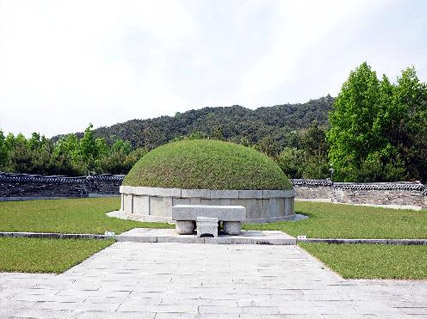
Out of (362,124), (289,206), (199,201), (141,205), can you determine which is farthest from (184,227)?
(362,124)

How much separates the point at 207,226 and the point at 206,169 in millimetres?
5114

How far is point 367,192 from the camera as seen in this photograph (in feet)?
106

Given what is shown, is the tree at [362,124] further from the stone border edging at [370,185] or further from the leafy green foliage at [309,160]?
the leafy green foliage at [309,160]

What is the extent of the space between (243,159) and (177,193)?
3.74 m

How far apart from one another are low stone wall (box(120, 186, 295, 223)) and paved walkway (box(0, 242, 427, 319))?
6.49 meters

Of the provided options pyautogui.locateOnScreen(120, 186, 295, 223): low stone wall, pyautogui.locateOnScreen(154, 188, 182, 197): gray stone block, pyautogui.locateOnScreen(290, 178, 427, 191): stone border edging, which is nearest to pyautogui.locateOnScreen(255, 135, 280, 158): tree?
pyautogui.locateOnScreen(290, 178, 427, 191): stone border edging

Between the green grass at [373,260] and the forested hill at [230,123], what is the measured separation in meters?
69.3

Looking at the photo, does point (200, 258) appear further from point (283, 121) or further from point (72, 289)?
point (283, 121)

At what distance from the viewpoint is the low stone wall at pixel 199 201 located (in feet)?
54.8

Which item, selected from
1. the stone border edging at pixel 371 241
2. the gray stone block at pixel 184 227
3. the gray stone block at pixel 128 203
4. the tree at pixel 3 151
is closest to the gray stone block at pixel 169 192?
the gray stone block at pixel 128 203

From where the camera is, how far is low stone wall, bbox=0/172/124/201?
2936 centimetres

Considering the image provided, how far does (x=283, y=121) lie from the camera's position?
104 meters

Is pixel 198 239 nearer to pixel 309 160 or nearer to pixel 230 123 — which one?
pixel 309 160

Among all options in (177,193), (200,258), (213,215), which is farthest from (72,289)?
(177,193)
